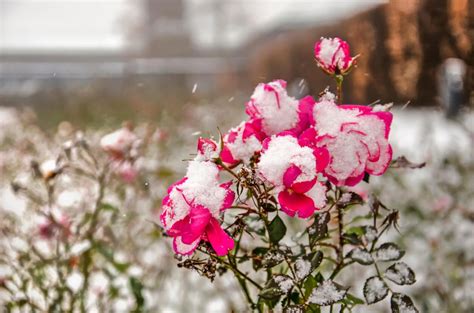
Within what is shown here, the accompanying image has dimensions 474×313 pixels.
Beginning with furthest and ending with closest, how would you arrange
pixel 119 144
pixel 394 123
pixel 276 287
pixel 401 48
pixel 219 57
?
pixel 219 57, pixel 401 48, pixel 394 123, pixel 119 144, pixel 276 287

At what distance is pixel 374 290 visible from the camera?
881 mm

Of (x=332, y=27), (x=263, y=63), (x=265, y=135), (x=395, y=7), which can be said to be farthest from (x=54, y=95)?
(x=265, y=135)

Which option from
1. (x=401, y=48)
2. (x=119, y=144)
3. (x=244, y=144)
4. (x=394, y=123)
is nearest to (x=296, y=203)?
(x=244, y=144)

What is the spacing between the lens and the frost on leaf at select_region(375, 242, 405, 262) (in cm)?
92

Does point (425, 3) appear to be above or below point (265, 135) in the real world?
above

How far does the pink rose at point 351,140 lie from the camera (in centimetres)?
79

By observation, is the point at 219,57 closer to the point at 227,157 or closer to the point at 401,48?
the point at 401,48

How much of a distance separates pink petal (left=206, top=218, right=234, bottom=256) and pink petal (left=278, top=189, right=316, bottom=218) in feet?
0.27

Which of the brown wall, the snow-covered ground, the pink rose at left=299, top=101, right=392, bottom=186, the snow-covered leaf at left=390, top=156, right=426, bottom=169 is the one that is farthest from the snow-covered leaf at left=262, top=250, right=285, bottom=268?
the brown wall

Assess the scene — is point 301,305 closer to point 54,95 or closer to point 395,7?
point 395,7

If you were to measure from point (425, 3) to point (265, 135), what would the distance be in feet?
17.8

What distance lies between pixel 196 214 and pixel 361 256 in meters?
0.32

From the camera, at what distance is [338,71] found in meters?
0.87

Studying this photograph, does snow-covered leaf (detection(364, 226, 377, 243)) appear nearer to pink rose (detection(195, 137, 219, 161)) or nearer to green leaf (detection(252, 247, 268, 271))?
green leaf (detection(252, 247, 268, 271))
